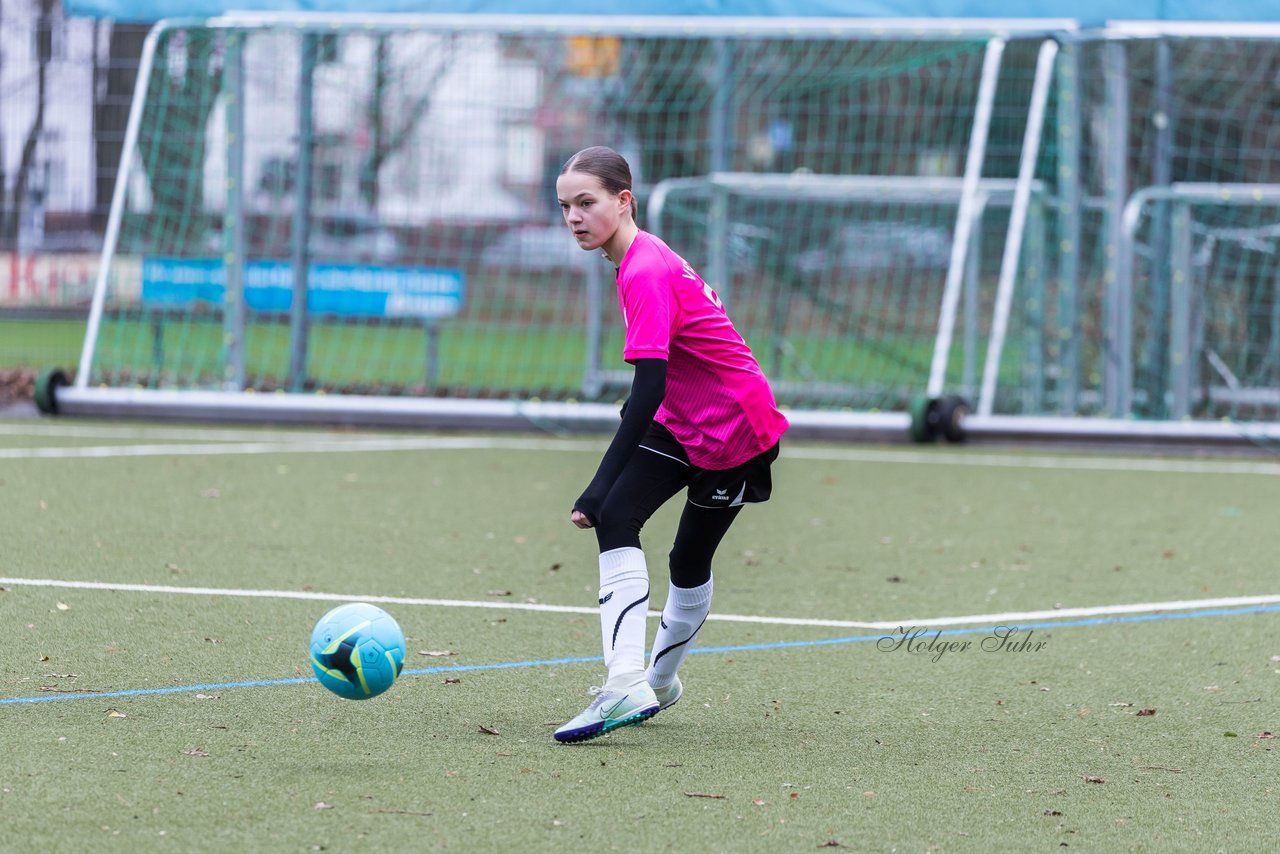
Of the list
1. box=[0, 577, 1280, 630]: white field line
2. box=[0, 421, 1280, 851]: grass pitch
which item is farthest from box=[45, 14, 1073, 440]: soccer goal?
box=[0, 577, 1280, 630]: white field line

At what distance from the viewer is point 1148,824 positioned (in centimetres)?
393

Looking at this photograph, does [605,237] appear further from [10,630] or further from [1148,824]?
[10,630]

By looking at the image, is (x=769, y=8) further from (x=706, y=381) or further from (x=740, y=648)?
(x=706, y=381)

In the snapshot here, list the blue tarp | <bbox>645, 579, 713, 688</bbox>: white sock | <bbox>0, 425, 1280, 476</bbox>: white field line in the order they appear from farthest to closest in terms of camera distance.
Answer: the blue tarp → <bbox>0, 425, 1280, 476</bbox>: white field line → <bbox>645, 579, 713, 688</bbox>: white sock

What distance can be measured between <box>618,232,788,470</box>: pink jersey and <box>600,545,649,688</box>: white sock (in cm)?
33

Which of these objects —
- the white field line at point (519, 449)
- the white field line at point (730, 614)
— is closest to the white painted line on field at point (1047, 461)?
the white field line at point (519, 449)

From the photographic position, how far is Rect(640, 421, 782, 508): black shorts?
470cm

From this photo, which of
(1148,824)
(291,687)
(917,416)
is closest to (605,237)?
(291,687)

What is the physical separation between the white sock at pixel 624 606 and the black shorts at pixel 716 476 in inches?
9.8

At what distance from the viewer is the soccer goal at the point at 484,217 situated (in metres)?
13.5

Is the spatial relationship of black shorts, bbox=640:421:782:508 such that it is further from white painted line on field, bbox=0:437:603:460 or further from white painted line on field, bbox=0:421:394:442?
white painted line on field, bbox=0:421:394:442

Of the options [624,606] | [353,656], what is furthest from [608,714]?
[353,656]

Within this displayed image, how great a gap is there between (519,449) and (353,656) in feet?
23.7

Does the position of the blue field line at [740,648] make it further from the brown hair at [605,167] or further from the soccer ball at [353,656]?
the brown hair at [605,167]
